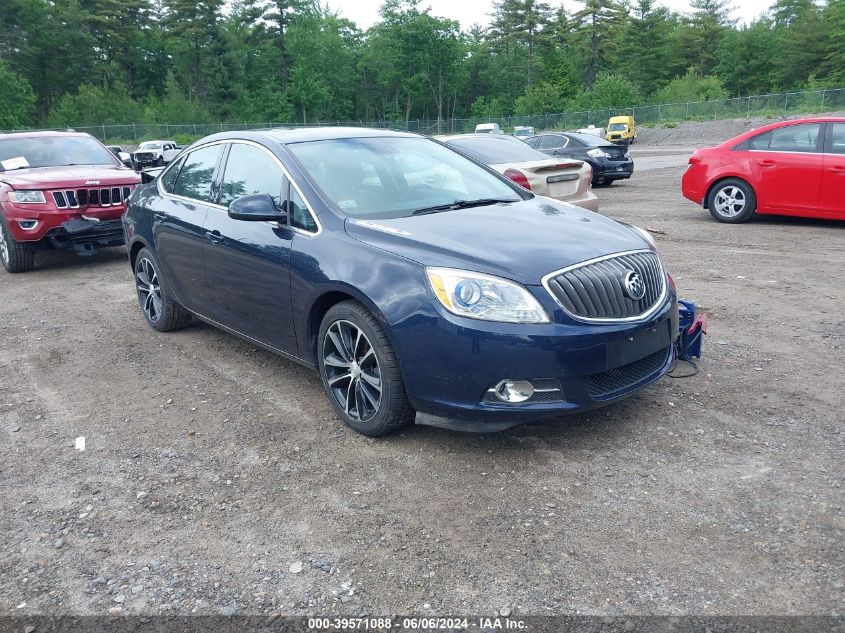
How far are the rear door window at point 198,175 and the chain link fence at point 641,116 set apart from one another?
30.7m

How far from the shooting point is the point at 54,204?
8.90m

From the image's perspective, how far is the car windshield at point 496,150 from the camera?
10.0m

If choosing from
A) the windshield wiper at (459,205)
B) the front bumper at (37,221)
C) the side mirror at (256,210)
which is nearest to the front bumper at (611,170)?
the front bumper at (37,221)

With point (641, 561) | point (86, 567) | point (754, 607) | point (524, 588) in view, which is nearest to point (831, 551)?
point (754, 607)

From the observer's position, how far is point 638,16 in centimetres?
8419

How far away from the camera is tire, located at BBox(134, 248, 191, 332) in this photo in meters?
6.01

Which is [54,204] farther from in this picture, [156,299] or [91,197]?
[156,299]

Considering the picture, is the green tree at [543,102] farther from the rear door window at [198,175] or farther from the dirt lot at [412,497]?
the dirt lot at [412,497]

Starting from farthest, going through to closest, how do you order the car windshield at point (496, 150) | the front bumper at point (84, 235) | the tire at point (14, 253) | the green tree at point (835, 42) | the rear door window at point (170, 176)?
the green tree at point (835, 42)
the car windshield at point (496, 150)
the tire at point (14, 253)
the front bumper at point (84, 235)
the rear door window at point (170, 176)

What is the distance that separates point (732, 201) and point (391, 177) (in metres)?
7.85

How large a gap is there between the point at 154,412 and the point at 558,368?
8.70 ft

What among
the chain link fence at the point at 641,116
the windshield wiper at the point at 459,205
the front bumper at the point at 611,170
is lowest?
the front bumper at the point at 611,170

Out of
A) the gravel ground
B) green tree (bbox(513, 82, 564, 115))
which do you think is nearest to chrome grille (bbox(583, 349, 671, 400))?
the gravel ground

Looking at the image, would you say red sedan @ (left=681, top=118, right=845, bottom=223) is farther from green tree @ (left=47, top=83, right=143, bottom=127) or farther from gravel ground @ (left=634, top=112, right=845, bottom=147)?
green tree @ (left=47, top=83, right=143, bottom=127)
